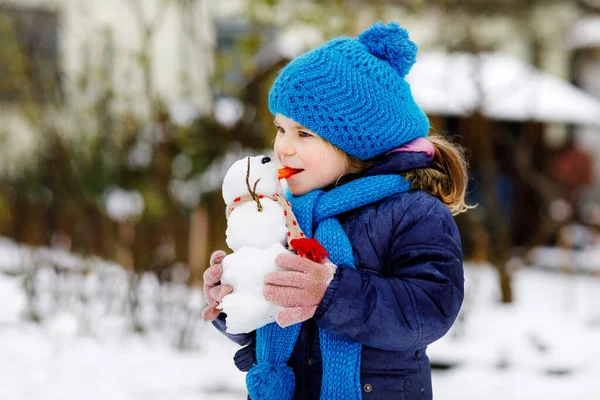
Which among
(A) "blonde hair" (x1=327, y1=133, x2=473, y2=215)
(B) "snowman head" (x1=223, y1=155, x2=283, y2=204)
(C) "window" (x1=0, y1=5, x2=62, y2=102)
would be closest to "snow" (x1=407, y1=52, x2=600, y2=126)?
(C) "window" (x1=0, y1=5, x2=62, y2=102)

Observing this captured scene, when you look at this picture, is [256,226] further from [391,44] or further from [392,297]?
[391,44]

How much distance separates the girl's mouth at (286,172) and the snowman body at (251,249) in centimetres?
5

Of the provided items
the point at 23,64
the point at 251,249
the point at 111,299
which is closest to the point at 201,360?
the point at 111,299

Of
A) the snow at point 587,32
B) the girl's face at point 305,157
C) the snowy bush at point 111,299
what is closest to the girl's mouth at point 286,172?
the girl's face at point 305,157

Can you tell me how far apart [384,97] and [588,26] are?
1115 cm

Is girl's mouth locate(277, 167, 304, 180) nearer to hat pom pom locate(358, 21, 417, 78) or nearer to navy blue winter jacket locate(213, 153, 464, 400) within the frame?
navy blue winter jacket locate(213, 153, 464, 400)

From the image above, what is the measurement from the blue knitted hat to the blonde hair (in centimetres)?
7

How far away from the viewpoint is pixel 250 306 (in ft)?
4.55

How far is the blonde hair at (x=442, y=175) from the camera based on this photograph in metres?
1.63

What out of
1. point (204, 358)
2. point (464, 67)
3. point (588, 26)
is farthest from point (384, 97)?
point (588, 26)

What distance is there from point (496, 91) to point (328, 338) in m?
7.44

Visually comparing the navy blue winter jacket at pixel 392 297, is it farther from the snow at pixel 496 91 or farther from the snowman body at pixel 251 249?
the snow at pixel 496 91

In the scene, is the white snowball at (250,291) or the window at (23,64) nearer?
the white snowball at (250,291)

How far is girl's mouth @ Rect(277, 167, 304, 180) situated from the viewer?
1591 mm
